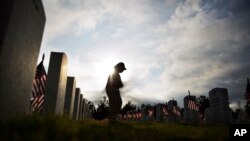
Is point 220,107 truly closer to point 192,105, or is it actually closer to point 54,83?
point 192,105

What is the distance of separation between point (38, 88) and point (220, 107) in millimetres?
12378

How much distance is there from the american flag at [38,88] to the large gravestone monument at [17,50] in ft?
9.78

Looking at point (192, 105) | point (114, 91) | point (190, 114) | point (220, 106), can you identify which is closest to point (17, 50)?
point (114, 91)

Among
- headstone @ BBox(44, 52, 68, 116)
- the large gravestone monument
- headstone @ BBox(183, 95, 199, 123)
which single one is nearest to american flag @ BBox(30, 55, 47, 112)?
headstone @ BBox(44, 52, 68, 116)

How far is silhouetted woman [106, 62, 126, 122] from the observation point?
9.83 meters

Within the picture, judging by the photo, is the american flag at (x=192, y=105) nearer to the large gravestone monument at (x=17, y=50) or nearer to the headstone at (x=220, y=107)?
the headstone at (x=220, y=107)

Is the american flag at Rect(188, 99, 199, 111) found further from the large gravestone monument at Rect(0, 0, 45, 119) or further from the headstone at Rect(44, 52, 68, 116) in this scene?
the large gravestone monument at Rect(0, 0, 45, 119)

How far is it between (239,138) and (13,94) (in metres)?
3.85

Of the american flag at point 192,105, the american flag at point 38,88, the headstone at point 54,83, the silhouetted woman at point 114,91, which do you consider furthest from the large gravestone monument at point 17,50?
the american flag at point 192,105

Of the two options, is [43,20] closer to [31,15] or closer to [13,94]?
[31,15]

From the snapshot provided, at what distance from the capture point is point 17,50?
4422 millimetres

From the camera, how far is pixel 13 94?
14.5 ft

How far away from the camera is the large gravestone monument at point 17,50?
3.90 metres

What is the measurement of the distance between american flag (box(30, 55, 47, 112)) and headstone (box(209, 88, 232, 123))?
11960 millimetres
